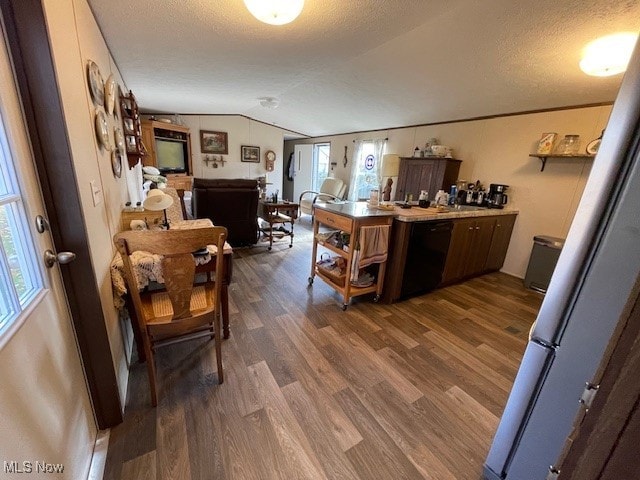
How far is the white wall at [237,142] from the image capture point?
6.21m

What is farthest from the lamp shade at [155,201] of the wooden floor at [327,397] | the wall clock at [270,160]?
the wall clock at [270,160]

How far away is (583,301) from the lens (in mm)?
816

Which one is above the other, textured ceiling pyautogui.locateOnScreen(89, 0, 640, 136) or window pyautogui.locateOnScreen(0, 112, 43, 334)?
textured ceiling pyautogui.locateOnScreen(89, 0, 640, 136)

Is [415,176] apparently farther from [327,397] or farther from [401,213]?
[327,397]

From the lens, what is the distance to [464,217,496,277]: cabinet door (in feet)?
10.2

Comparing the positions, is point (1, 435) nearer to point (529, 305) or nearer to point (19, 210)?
point (19, 210)

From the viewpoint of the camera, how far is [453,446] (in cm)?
130

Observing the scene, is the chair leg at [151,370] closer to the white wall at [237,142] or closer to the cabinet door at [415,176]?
the cabinet door at [415,176]

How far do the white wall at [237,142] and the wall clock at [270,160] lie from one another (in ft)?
0.27

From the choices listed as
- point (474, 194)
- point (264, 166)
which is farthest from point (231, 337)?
point (264, 166)

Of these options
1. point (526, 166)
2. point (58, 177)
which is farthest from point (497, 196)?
point (58, 177)

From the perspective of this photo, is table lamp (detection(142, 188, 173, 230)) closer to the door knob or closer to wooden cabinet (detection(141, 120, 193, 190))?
the door knob

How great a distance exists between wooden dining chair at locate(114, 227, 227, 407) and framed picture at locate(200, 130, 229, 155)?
18.6 feet

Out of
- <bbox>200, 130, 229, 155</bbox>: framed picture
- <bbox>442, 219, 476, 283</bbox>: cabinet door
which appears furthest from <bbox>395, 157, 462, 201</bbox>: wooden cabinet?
<bbox>200, 130, 229, 155</bbox>: framed picture
